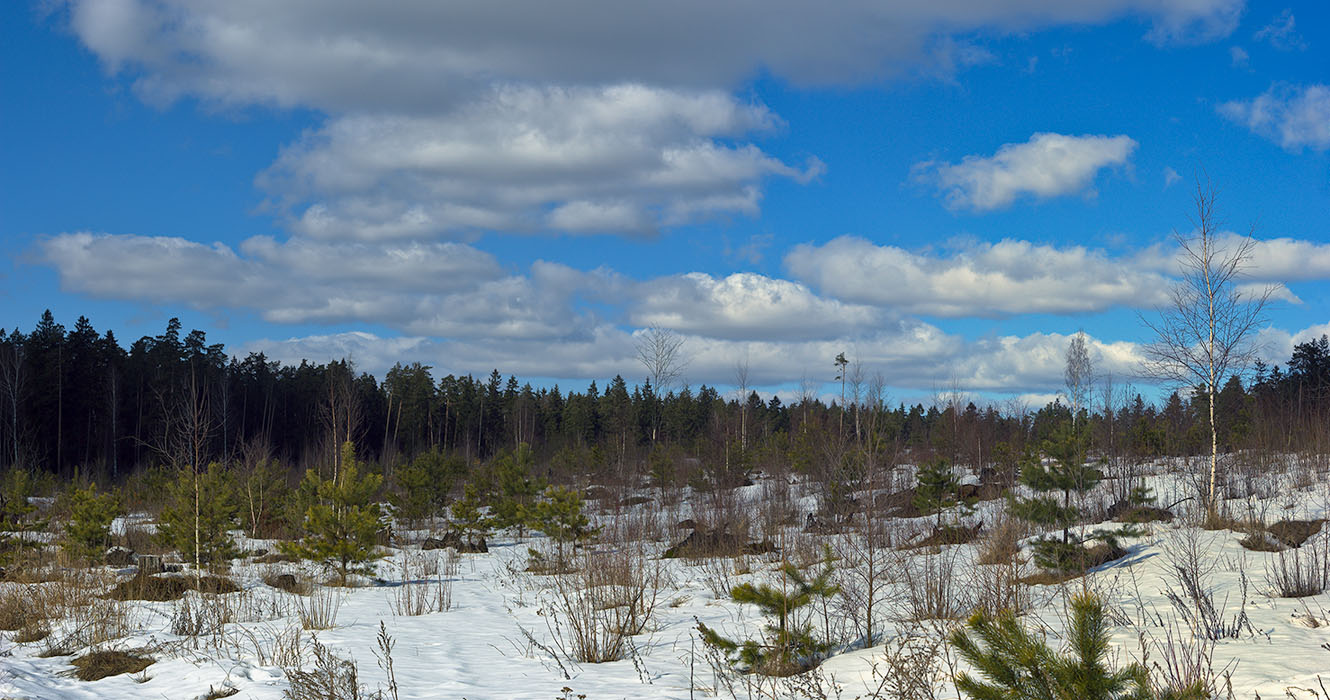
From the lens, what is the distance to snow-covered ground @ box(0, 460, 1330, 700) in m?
7.91

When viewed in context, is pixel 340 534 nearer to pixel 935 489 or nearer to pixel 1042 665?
pixel 935 489

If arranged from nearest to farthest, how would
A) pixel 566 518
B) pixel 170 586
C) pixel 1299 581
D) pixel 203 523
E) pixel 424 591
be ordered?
1. pixel 1299 581
2. pixel 424 591
3. pixel 170 586
4. pixel 203 523
5. pixel 566 518

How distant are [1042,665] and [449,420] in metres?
77.2

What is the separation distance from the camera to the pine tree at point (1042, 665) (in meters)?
3.00

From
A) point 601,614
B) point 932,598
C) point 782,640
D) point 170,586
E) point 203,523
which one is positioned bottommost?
point 601,614

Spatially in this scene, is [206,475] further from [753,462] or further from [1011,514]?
[753,462]

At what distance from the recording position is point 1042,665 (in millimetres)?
3039

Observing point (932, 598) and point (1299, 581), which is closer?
point (1299, 581)

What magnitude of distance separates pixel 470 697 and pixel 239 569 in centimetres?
1353

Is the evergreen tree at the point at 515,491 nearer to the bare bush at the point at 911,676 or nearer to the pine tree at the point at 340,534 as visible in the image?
the pine tree at the point at 340,534

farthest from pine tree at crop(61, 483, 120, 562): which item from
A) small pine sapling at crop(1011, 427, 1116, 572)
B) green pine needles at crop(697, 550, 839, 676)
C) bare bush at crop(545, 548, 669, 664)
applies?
small pine sapling at crop(1011, 427, 1116, 572)

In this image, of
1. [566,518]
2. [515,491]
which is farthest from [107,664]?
[515,491]

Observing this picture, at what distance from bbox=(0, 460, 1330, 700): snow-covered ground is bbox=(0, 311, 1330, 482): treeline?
222 inches

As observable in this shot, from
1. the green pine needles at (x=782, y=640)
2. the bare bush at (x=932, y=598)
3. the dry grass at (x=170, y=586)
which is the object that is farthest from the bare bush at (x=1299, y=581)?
the dry grass at (x=170, y=586)
